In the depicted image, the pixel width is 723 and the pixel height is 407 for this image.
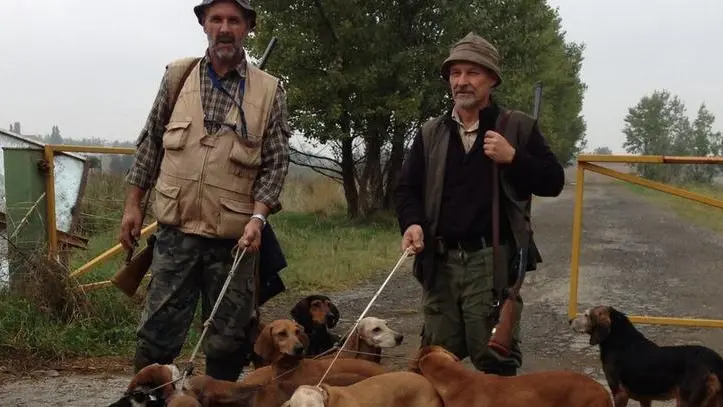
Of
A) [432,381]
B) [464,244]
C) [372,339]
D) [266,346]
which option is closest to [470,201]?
[464,244]

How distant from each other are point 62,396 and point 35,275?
57.1 inches

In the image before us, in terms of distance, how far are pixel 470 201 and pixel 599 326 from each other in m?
1.88

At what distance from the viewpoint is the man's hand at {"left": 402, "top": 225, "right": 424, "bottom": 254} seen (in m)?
4.18

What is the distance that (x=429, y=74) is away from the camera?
55.6 ft

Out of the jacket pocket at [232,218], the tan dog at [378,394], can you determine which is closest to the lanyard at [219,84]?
the jacket pocket at [232,218]

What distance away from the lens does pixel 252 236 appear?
4.24m

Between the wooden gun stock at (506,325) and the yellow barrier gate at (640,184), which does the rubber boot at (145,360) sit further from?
the yellow barrier gate at (640,184)

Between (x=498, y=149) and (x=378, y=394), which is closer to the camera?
(x=378, y=394)

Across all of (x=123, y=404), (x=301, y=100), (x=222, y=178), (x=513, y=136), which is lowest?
(x=123, y=404)

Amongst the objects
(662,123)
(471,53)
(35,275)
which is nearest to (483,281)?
(471,53)

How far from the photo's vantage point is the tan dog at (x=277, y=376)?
13.2 feet

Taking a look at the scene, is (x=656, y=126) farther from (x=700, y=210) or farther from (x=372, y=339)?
(x=372, y=339)

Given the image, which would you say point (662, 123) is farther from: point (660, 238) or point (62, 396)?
point (62, 396)

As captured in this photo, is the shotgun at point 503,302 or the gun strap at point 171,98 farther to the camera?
→ the gun strap at point 171,98
